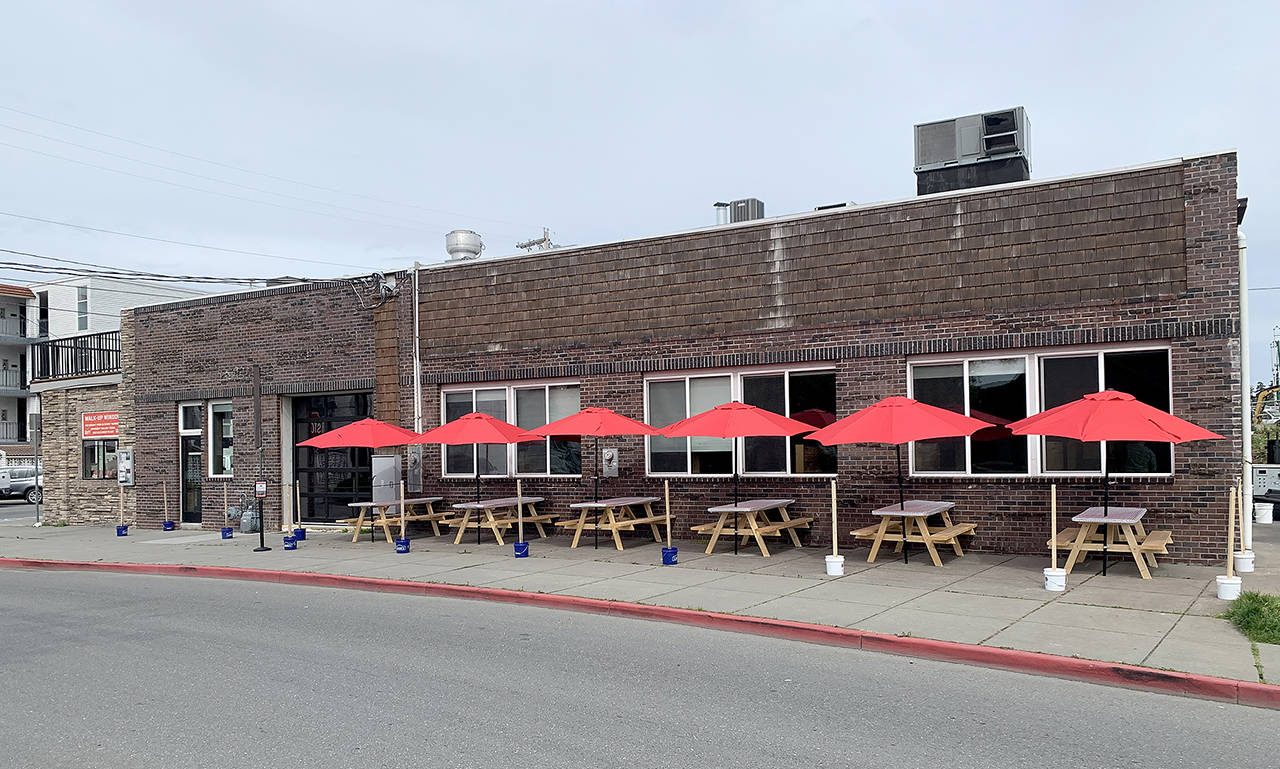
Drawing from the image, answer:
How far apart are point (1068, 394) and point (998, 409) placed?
0.90 m

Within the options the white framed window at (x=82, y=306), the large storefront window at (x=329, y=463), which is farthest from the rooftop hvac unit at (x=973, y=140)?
the white framed window at (x=82, y=306)

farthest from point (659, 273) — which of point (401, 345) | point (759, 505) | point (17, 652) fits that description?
point (17, 652)

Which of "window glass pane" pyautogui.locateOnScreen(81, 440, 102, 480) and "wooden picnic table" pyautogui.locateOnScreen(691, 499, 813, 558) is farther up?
"window glass pane" pyautogui.locateOnScreen(81, 440, 102, 480)

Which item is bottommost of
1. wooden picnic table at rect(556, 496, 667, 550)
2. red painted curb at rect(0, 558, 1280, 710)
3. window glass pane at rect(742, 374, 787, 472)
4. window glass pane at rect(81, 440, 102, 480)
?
red painted curb at rect(0, 558, 1280, 710)

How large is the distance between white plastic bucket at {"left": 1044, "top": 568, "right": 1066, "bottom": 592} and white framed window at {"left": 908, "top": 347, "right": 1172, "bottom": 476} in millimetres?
2283

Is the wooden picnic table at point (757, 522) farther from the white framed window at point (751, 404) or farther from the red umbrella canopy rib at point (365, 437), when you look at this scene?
the red umbrella canopy rib at point (365, 437)

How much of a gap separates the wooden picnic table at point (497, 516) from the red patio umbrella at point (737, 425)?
312 cm

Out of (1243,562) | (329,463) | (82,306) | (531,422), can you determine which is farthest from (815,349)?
(82,306)

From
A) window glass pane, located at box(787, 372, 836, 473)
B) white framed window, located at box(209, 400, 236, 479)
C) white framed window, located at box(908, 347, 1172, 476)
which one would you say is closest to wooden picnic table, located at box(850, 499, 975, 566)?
white framed window, located at box(908, 347, 1172, 476)

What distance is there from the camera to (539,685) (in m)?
7.66

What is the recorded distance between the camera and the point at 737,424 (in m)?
13.8

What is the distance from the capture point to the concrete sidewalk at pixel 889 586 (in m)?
8.64

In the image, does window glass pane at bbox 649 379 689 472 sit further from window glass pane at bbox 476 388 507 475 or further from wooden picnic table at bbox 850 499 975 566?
wooden picnic table at bbox 850 499 975 566

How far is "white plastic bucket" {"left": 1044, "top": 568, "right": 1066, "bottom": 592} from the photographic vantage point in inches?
432
